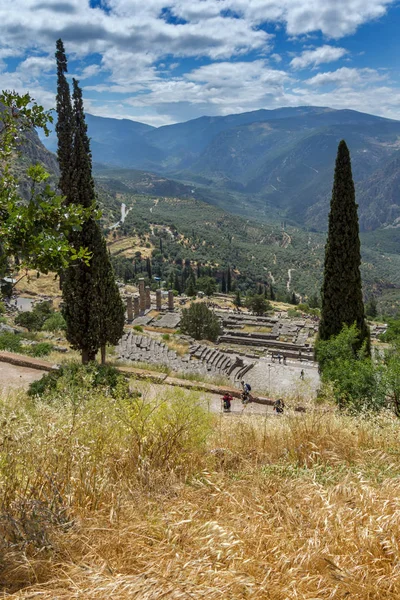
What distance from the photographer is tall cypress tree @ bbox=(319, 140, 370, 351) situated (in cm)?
1580

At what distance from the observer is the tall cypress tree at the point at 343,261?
622 inches

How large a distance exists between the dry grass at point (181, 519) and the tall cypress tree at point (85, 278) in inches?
391

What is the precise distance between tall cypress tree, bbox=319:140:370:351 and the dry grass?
39.7ft

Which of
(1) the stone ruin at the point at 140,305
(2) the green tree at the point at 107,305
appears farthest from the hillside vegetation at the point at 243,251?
(2) the green tree at the point at 107,305

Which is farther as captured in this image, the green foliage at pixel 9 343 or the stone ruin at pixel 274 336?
the stone ruin at pixel 274 336

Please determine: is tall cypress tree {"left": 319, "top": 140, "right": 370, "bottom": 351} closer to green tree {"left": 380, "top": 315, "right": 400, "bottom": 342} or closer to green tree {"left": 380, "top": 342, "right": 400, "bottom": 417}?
green tree {"left": 380, "top": 315, "right": 400, "bottom": 342}

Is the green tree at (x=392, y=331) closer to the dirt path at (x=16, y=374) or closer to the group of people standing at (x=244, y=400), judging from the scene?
the group of people standing at (x=244, y=400)

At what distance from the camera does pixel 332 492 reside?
2918 mm

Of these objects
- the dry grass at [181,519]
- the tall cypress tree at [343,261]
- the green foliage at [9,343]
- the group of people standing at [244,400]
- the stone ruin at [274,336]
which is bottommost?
the stone ruin at [274,336]

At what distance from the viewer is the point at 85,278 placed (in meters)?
13.8

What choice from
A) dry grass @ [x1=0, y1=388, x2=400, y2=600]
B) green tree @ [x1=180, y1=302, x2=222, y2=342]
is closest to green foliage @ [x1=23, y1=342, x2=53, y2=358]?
dry grass @ [x1=0, y1=388, x2=400, y2=600]

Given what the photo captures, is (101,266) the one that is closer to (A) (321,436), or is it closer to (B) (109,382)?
(B) (109,382)

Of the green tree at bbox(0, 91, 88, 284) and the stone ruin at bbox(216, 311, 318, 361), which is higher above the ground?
the green tree at bbox(0, 91, 88, 284)

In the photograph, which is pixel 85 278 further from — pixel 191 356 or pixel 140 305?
pixel 140 305
